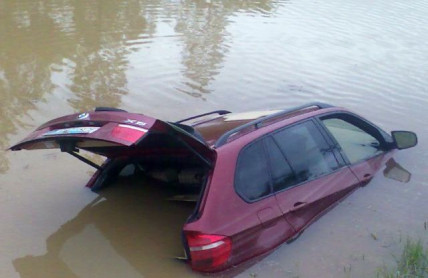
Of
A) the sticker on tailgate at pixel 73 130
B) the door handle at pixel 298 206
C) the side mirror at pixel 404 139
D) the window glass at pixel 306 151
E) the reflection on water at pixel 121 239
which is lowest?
the reflection on water at pixel 121 239

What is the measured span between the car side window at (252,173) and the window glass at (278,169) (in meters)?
0.09

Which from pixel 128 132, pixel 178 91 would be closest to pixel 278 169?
pixel 128 132

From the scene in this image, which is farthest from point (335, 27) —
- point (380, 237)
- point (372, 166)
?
point (380, 237)

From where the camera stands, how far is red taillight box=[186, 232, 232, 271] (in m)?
4.63

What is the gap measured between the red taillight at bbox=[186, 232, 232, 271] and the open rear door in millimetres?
641

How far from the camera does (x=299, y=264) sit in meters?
5.41

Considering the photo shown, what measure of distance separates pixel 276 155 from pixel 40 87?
247 inches

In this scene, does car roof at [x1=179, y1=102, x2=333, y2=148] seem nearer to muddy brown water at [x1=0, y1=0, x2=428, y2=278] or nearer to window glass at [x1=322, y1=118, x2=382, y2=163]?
window glass at [x1=322, y1=118, x2=382, y2=163]

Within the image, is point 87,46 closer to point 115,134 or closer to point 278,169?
point 278,169

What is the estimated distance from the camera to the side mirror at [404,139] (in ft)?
24.1

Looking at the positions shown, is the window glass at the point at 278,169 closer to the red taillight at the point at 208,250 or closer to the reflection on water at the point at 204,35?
the red taillight at the point at 208,250

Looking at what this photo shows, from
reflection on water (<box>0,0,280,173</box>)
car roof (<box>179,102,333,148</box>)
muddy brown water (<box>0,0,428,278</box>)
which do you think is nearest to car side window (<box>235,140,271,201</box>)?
car roof (<box>179,102,333,148</box>)

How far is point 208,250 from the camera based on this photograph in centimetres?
466

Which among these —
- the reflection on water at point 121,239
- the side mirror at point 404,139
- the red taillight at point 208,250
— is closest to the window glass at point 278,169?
the red taillight at point 208,250
